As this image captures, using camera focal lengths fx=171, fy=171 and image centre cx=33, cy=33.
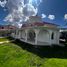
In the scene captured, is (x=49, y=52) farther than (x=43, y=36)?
No

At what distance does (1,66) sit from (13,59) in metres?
2.07

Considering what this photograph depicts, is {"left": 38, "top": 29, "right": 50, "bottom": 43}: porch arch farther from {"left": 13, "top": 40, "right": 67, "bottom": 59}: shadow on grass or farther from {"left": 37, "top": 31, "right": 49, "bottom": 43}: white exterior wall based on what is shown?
{"left": 13, "top": 40, "right": 67, "bottom": 59}: shadow on grass

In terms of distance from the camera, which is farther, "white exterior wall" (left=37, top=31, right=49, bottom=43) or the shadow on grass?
"white exterior wall" (left=37, top=31, right=49, bottom=43)

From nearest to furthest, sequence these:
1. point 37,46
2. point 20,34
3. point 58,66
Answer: point 58,66
point 37,46
point 20,34

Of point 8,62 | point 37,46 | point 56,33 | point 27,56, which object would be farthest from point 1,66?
point 56,33

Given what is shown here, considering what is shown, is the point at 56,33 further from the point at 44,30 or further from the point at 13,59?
the point at 13,59

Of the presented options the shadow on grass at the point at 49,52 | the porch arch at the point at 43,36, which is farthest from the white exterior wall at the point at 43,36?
the shadow on grass at the point at 49,52

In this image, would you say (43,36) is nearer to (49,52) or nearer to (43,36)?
(43,36)

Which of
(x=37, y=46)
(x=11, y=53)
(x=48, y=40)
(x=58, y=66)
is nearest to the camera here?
(x=58, y=66)

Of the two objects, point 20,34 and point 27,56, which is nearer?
point 27,56

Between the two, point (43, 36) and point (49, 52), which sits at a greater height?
point (43, 36)

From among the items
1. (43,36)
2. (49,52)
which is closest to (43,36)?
(43,36)

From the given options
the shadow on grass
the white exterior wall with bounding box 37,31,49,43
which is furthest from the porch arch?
the shadow on grass

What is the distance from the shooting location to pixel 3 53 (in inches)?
959
